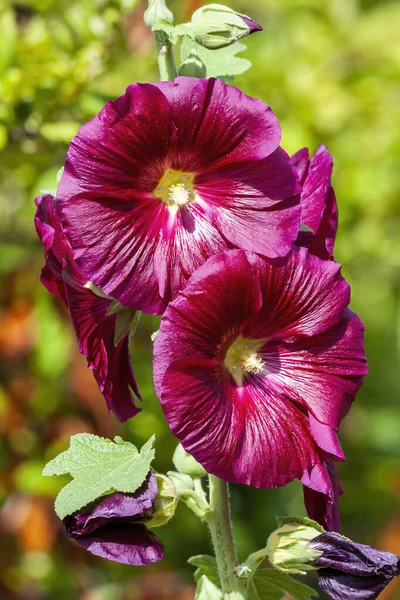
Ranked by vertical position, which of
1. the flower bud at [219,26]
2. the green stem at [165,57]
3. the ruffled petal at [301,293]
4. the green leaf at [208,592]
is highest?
the flower bud at [219,26]

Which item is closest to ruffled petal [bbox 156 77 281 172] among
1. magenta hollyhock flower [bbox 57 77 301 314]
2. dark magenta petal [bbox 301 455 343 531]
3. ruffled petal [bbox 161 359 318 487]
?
magenta hollyhock flower [bbox 57 77 301 314]

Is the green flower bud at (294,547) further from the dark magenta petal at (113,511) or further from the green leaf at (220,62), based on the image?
the green leaf at (220,62)

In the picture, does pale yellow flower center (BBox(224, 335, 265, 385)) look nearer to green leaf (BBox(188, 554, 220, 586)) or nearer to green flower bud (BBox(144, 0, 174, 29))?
green leaf (BBox(188, 554, 220, 586))

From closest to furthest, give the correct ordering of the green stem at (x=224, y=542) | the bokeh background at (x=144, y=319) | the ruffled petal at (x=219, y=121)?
the ruffled petal at (x=219, y=121) < the green stem at (x=224, y=542) < the bokeh background at (x=144, y=319)

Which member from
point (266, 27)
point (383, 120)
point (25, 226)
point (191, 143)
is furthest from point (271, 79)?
point (191, 143)

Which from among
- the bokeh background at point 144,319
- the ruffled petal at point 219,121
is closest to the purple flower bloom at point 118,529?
the ruffled petal at point 219,121

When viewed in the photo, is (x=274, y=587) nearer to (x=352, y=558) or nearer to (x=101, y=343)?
(x=352, y=558)
